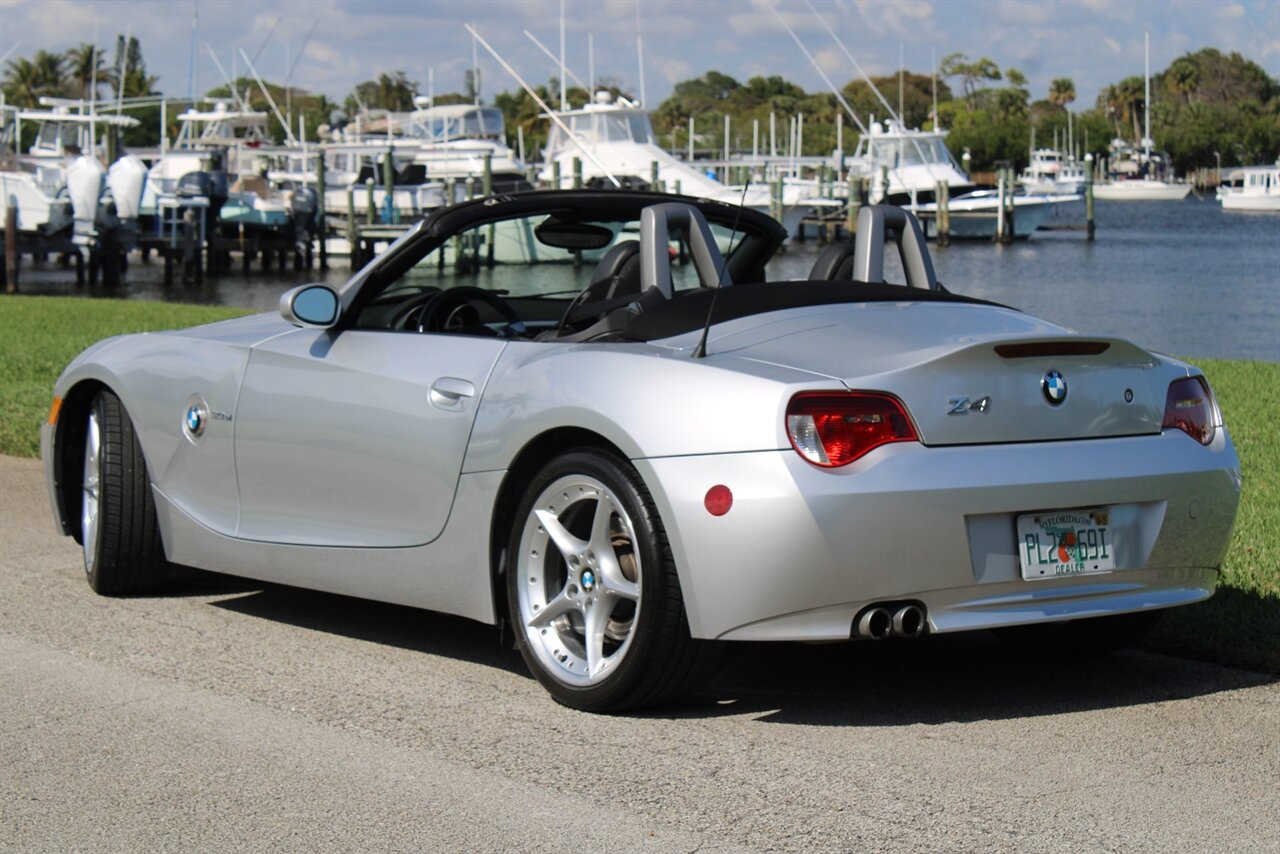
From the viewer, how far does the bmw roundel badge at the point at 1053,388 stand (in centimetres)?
473

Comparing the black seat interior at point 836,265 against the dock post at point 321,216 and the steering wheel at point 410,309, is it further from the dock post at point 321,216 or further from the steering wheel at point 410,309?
the dock post at point 321,216

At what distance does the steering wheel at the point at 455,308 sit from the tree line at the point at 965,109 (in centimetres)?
12669

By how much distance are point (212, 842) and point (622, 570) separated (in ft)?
4.63

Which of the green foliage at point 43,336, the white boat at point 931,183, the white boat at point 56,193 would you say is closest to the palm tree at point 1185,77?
the white boat at point 931,183

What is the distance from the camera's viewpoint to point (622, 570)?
4.82 m

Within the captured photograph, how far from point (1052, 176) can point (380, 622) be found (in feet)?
396

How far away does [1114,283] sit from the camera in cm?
4559

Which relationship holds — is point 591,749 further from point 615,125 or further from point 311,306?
point 615,125

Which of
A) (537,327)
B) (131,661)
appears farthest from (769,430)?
(131,661)

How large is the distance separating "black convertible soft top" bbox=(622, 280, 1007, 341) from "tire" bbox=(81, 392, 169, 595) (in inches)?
85.5

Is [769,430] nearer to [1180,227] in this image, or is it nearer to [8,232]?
[8,232]

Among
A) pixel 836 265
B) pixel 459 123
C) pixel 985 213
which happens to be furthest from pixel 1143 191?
pixel 836 265

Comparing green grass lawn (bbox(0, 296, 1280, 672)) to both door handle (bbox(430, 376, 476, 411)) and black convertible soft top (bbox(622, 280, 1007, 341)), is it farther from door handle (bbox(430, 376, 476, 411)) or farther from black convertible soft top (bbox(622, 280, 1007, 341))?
door handle (bbox(430, 376, 476, 411))

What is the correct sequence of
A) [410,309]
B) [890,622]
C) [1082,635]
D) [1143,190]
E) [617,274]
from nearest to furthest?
[890,622] < [1082,635] < [617,274] < [410,309] < [1143,190]
